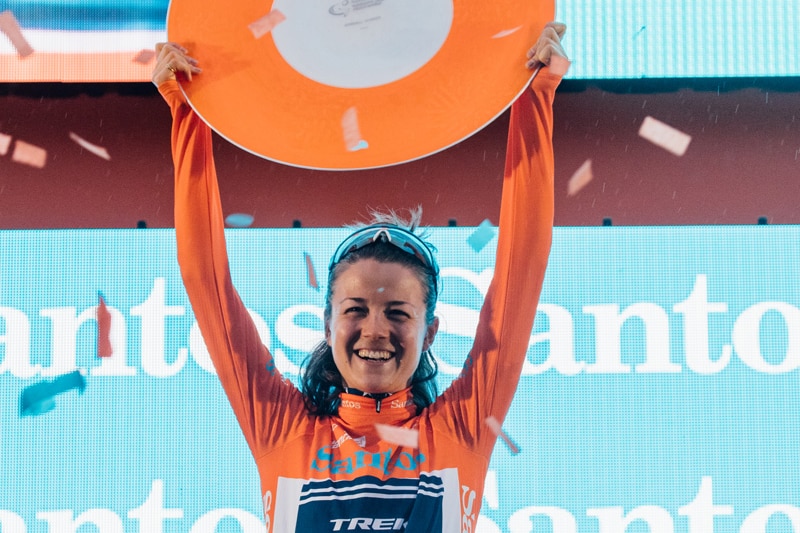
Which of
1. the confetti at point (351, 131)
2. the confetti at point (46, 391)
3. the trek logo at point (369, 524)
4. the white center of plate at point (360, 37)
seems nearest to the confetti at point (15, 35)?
the confetti at point (46, 391)

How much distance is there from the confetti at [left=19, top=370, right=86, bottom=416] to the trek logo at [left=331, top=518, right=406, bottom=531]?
5.15 ft

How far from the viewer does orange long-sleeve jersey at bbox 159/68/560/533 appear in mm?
1823

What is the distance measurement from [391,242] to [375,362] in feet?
0.81

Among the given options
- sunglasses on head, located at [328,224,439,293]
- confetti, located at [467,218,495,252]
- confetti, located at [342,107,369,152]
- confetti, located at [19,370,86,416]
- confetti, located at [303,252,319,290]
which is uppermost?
confetti, located at [467,218,495,252]

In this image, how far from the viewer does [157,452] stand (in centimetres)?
306

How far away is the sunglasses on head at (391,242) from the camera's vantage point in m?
2.00

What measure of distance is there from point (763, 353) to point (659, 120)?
88 cm

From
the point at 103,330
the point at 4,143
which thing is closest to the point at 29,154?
the point at 4,143

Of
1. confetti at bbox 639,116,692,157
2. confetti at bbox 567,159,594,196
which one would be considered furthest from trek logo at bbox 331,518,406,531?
confetti at bbox 639,116,692,157

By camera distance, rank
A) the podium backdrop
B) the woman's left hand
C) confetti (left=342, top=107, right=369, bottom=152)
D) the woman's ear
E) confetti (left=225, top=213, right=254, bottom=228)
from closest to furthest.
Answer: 1. the woman's left hand
2. confetti (left=342, top=107, right=369, bottom=152)
3. the woman's ear
4. the podium backdrop
5. confetti (left=225, top=213, right=254, bottom=228)

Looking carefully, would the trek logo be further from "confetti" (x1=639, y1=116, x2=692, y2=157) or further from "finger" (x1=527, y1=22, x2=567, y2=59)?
"confetti" (x1=639, y1=116, x2=692, y2=157)

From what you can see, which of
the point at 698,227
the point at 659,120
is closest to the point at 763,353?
the point at 698,227

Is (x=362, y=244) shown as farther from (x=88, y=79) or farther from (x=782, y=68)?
(x=782, y=68)

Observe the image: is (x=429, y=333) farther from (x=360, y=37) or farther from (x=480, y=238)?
(x=480, y=238)
